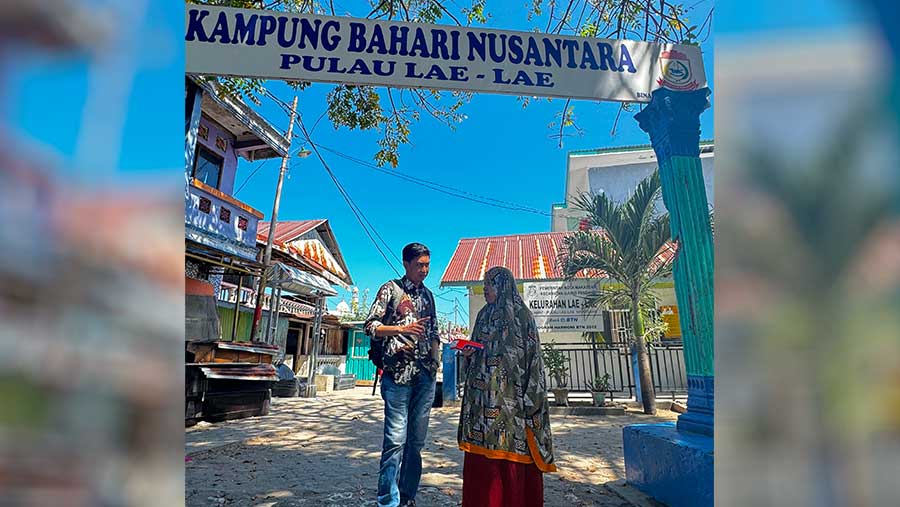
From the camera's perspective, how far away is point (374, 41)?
287 cm

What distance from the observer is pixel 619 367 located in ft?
32.4

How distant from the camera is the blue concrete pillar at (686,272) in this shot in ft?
9.49

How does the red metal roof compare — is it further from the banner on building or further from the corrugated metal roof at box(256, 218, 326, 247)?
the corrugated metal roof at box(256, 218, 326, 247)

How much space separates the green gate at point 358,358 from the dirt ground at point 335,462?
10.4m

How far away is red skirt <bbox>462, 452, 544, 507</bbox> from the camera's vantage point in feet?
8.23

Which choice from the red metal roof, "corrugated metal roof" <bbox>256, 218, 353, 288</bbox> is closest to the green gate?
"corrugated metal roof" <bbox>256, 218, 353, 288</bbox>

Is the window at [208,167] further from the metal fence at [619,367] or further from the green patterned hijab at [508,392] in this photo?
the green patterned hijab at [508,392]

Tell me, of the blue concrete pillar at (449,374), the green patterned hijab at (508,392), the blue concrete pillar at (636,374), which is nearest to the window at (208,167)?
the blue concrete pillar at (449,374)

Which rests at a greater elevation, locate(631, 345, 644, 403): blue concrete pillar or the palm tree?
the palm tree

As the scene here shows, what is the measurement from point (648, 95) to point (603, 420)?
6.24 metres

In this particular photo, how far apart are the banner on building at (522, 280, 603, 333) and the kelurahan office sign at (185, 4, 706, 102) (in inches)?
271
